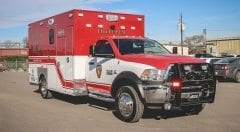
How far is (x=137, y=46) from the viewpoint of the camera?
10203mm

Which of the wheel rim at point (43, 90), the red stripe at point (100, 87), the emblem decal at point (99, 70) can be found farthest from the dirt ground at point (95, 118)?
the wheel rim at point (43, 90)

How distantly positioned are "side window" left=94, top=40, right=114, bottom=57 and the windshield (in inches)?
10.9

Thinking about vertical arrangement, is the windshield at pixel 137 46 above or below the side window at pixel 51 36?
below

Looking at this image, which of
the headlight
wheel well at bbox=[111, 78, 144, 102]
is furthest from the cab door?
the headlight

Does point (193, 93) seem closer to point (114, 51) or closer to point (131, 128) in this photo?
point (131, 128)

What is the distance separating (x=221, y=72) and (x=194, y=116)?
11.1 meters

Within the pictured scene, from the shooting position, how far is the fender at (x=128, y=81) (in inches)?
333

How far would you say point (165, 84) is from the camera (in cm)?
820

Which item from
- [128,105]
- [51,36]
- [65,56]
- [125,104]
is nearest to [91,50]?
[65,56]

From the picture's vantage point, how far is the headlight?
8.25 m

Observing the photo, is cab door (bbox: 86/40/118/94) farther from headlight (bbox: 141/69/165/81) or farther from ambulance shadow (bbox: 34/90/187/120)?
headlight (bbox: 141/69/165/81)

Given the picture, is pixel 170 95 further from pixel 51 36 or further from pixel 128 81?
pixel 51 36

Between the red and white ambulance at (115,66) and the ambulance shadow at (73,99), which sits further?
the ambulance shadow at (73,99)

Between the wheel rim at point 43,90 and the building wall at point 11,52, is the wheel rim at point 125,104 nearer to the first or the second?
the wheel rim at point 43,90
